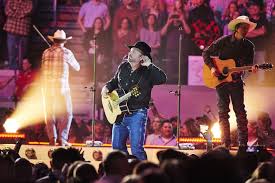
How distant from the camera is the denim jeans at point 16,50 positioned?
791 inches

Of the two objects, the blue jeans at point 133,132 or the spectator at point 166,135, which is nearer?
the blue jeans at point 133,132

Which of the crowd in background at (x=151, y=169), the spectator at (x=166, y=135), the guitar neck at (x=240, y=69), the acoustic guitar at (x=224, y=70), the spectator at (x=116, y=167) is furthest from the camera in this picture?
the spectator at (x=166, y=135)

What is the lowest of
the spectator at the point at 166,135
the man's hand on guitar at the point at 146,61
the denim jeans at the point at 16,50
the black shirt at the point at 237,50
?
the spectator at the point at 166,135

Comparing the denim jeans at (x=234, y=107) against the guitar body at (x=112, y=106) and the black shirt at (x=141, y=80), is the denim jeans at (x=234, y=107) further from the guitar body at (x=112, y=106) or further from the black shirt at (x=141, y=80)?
the guitar body at (x=112, y=106)

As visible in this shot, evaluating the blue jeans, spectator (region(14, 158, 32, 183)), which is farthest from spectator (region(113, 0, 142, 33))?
spectator (region(14, 158, 32, 183))

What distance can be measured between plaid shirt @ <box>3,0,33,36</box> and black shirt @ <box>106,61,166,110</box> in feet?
25.1

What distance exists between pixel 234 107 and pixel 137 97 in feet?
7.19

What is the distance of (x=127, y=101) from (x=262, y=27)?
7651 millimetres

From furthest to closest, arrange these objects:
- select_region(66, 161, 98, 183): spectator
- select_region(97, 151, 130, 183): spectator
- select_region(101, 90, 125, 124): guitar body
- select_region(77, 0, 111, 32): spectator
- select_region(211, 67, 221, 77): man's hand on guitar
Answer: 1. select_region(77, 0, 111, 32): spectator
2. select_region(211, 67, 221, 77): man's hand on guitar
3. select_region(101, 90, 125, 124): guitar body
4. select_region(97, 151, 130, 183): spectator
5. select_region(66, 161, 98, 183): spectator

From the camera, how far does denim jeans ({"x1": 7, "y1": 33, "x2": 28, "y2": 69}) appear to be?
20094mm

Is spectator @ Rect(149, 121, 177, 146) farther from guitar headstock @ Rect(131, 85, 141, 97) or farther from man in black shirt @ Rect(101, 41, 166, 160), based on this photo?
guitar headstock @ Rect(131, 85, 141, 97)

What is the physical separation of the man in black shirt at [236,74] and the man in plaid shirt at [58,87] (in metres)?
3.04

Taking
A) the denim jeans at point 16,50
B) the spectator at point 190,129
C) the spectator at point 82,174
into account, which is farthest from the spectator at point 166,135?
the spectator at point 82,174

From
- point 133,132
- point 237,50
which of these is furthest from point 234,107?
point 133,132
